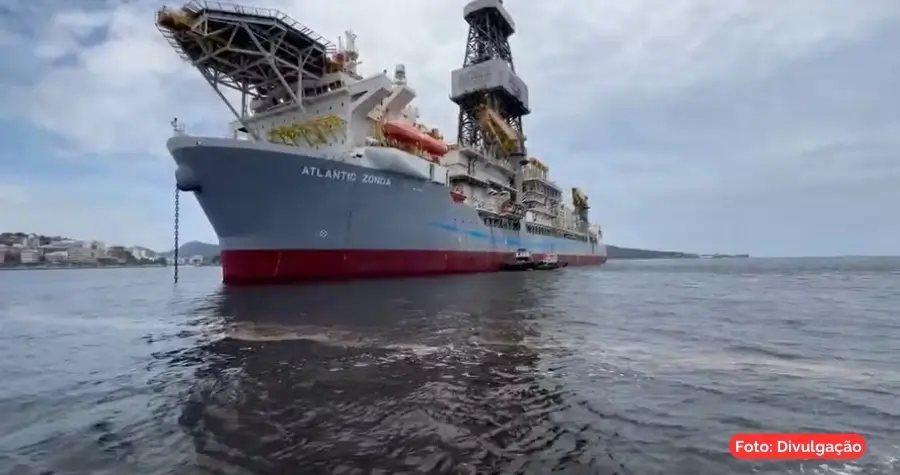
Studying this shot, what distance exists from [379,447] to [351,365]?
335 centimetres

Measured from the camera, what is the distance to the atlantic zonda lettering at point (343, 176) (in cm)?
2339

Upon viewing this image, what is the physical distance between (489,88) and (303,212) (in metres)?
32.3

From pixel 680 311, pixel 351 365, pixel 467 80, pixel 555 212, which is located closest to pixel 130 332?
pixel 351 365

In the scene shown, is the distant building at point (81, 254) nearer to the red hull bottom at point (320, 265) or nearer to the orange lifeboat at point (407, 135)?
the red hull bottom at point (320, 265)

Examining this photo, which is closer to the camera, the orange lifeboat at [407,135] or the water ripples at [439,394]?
the water ripples at [439,394]

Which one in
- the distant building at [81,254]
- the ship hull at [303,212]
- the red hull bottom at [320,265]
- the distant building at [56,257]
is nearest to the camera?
the ship hull at [303,212]

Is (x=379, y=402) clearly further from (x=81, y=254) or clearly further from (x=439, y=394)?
(x=81, y=254)

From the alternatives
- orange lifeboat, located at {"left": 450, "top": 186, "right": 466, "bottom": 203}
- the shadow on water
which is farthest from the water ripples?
orange lifeboat, located at {"left": 450, "top": 186, "right": 466, "bottom": 203}

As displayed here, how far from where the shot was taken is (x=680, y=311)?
49.8 ft

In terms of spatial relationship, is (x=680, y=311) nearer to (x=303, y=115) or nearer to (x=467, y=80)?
(x=303, y=115)

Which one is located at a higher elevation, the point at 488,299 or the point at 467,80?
the point at 467,80

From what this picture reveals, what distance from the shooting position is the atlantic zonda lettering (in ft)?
76.7

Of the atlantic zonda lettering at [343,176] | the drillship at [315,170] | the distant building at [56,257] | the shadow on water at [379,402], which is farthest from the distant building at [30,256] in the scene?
the shadow on water at [379,402]

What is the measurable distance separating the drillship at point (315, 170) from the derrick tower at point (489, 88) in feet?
30.4
